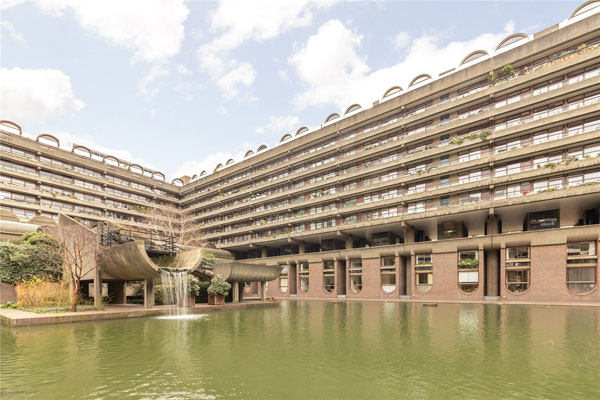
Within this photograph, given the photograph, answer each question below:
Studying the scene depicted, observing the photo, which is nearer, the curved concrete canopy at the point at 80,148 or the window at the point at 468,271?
the window at the point at 468,271

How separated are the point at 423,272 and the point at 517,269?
10223 millimetres

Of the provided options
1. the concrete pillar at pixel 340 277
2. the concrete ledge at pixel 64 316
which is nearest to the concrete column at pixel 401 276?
the concrete pillar at pixel 340 277

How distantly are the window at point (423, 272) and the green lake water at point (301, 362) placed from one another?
2490 centimetres

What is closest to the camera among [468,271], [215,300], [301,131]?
[215,300]

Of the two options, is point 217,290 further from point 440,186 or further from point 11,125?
point 11,125

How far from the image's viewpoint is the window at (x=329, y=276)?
5403 centimetres

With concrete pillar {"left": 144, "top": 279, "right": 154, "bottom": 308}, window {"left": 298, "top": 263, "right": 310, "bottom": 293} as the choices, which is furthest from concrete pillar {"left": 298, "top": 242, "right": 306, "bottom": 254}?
concrete pillar {"left": 144, "top": 279, "right": 154, "bottom": 308}

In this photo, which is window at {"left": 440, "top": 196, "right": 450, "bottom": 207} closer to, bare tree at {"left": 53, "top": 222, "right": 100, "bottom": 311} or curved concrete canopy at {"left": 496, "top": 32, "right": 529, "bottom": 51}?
curved concrete canopy at {"left": 496, "top": 32, "right": 529, "bottom": 51}

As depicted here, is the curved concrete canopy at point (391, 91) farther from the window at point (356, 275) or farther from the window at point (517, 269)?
the window at point (517, 269)

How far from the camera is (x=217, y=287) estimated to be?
31703 millimetres

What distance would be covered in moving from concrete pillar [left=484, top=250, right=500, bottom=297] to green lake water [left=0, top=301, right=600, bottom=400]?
2336cm

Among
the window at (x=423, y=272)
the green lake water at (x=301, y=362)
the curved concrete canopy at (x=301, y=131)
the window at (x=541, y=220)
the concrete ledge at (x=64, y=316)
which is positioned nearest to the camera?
the green lake water at (x=301, y=362)

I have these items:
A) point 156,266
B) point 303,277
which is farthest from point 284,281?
point 156,266

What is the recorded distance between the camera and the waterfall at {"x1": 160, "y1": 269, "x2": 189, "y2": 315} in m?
27.2
